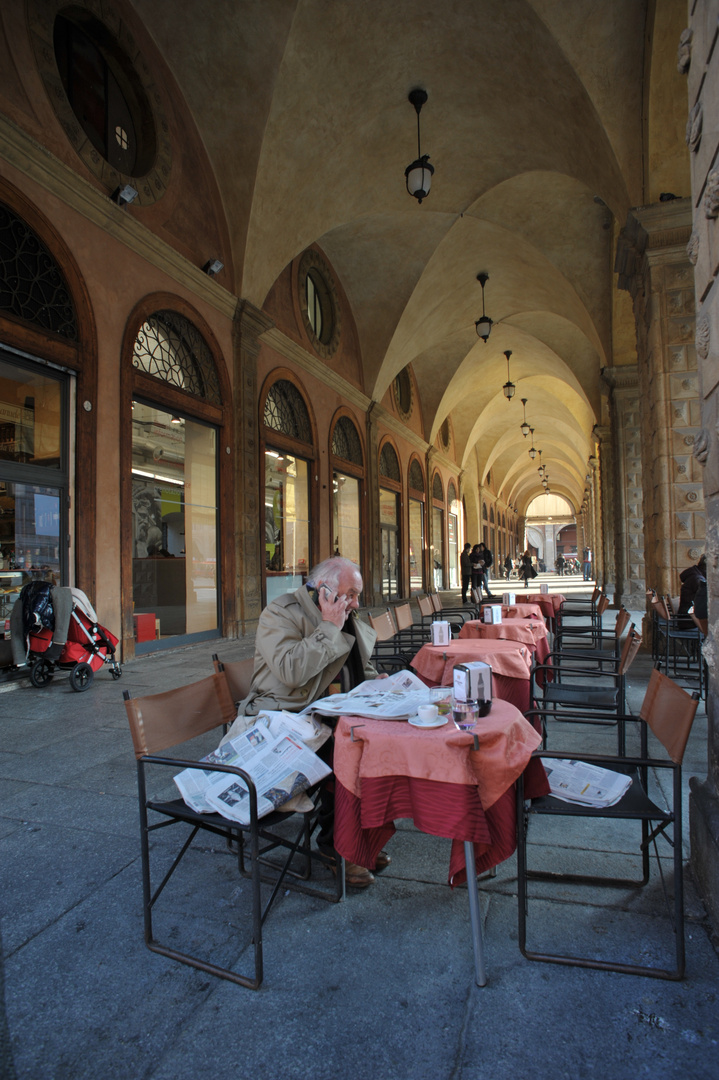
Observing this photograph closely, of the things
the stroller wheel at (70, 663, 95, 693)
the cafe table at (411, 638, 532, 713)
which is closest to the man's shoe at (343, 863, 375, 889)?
the cafe table at (411, 638, 532, 713)

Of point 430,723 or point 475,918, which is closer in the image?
point 475,918

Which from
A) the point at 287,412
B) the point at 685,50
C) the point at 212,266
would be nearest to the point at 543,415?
the point at 287,412

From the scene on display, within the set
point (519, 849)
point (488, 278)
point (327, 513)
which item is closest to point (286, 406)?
point (327, 513)

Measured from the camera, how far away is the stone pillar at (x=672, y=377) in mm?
6387

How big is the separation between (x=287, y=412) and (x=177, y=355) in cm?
334

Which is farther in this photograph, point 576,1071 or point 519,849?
point 519,849

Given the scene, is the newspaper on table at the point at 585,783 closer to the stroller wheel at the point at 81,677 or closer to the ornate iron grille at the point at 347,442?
the stroller wheel at the point at 81,677

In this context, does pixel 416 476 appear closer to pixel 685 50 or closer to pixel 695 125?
pixel 685 50

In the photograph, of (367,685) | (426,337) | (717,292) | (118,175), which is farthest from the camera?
(426,337)

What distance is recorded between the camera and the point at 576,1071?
55.1 inches

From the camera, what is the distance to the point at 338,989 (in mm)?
1684

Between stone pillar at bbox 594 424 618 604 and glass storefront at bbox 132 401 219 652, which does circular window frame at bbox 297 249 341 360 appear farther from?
stone pillar at bbox 594 424 618 604

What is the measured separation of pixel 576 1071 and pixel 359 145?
434 inches

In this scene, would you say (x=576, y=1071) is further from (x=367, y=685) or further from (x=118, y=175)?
(x=118, y=175)
